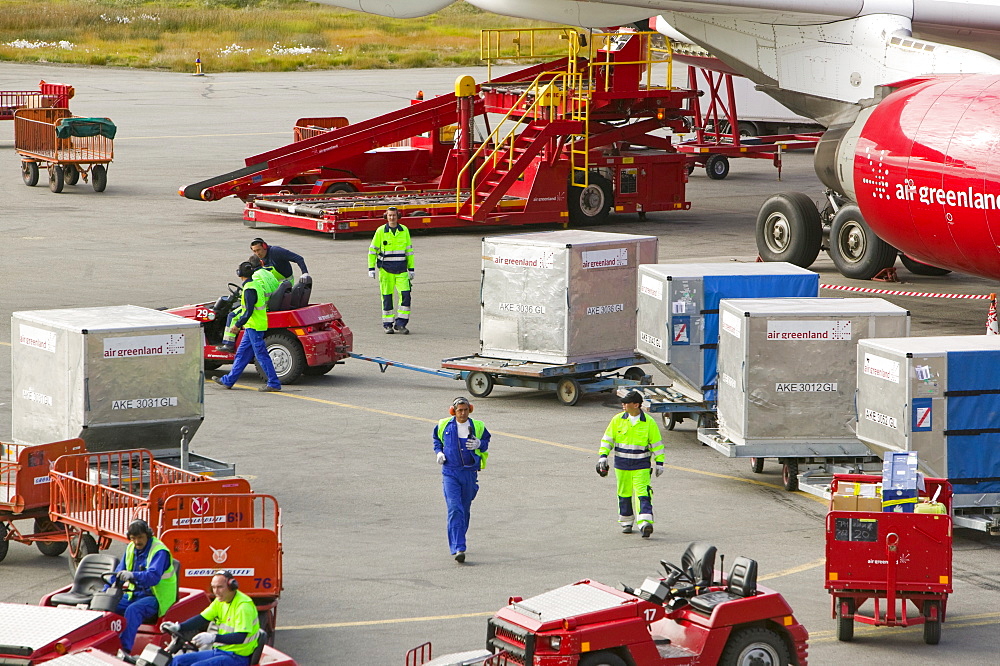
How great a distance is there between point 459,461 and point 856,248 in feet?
51.8

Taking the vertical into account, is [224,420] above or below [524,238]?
below

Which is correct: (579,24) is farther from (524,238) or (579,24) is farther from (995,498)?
(995,498)

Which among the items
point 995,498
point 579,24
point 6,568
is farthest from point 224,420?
point 579,24

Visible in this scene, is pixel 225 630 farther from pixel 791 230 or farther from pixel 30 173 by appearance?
pixel 30 173

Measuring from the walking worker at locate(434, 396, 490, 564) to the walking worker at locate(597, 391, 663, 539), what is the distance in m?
1.30

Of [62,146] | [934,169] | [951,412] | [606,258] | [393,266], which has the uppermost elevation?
[62,146]

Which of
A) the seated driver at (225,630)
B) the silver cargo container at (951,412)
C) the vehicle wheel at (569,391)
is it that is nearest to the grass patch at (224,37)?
the vehicle wheel at (569,391)

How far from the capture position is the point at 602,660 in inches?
376

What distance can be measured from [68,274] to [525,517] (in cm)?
1550

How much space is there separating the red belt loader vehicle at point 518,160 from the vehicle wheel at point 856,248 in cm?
702

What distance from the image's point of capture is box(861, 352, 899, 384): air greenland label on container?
1392 cm

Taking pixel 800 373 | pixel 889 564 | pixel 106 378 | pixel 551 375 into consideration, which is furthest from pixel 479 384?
pixel 889 564

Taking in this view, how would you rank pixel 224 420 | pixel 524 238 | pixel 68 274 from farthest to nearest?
pixel 68 274
pixel 524 238
pixel 224 420

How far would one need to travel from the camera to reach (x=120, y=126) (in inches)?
2056
